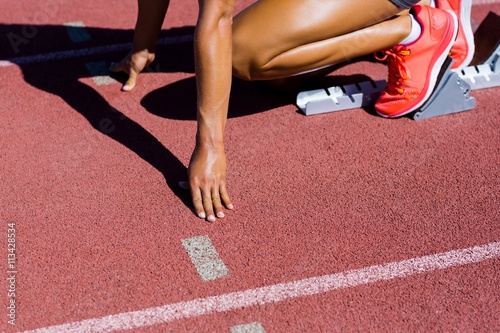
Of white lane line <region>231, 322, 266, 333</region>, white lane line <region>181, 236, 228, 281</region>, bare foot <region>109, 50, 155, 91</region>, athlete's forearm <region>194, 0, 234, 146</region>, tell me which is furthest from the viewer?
bare foot <region>109, 50, 155, 91</region>

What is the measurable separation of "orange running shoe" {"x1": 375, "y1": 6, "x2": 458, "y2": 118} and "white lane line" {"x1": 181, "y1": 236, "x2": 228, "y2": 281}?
1.34 meters

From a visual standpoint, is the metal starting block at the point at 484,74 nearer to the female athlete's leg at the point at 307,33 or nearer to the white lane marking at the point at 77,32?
the female athlete's leg at the point at 307,33

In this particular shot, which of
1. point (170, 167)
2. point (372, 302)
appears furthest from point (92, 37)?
point (372, 302)

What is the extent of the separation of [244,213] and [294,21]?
94cm

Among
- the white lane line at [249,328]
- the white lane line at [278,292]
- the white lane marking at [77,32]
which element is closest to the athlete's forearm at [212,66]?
the white lane line at [278,292]

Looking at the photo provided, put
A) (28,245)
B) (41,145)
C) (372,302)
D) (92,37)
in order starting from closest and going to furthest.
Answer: (372,302) < (28,245) < (41,145) < (92,37)

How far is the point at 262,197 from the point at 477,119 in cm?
132

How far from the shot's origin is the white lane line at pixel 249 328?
2510 mm

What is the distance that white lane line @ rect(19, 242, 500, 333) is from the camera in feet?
8.32

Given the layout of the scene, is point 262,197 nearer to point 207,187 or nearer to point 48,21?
point 207,187

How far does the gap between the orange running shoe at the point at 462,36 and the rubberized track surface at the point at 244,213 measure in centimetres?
23

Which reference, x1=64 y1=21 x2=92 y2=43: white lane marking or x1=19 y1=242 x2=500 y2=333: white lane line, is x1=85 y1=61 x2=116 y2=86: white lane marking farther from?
x1=19 y1=242 x2=500 y2=333: white lane line

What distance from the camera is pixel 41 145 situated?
11.5 ft

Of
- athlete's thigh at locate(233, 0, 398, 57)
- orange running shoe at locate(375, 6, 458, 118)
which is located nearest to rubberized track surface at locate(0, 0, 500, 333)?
orange running shoe at locate(375, 6, 458, 118)
